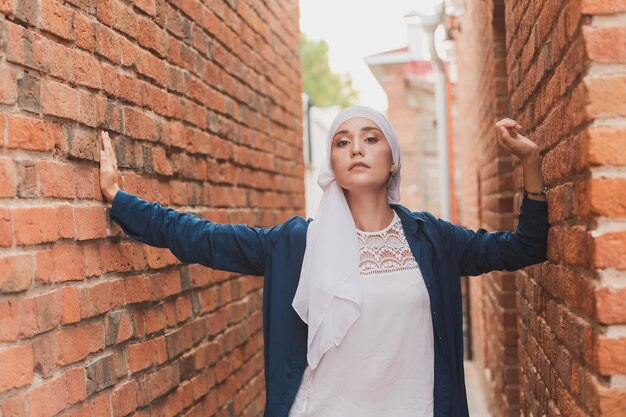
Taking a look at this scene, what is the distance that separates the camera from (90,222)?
2607 millimetres

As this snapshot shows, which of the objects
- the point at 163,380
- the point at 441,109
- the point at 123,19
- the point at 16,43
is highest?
the point at 441,109

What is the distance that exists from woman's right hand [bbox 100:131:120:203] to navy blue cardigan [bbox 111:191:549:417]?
10cm

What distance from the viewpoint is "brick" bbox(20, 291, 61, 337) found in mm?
2154

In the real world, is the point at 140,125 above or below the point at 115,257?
above

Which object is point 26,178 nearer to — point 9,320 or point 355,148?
point 9,320

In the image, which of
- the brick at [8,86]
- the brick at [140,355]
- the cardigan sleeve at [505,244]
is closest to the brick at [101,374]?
the brick at [140,355]

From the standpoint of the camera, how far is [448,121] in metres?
10.8

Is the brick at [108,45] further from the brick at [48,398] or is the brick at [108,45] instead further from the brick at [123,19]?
the brick at [48,398]

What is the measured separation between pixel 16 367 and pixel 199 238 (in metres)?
0.93

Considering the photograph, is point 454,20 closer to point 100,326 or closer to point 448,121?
point 448,121

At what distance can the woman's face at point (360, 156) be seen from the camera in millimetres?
3049

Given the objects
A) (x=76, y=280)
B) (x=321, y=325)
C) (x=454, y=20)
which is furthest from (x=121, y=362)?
(x=454, y=20)

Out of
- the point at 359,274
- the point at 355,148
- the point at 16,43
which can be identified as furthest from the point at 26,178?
the point at 355,148

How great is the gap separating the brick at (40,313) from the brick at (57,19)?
730 mm
